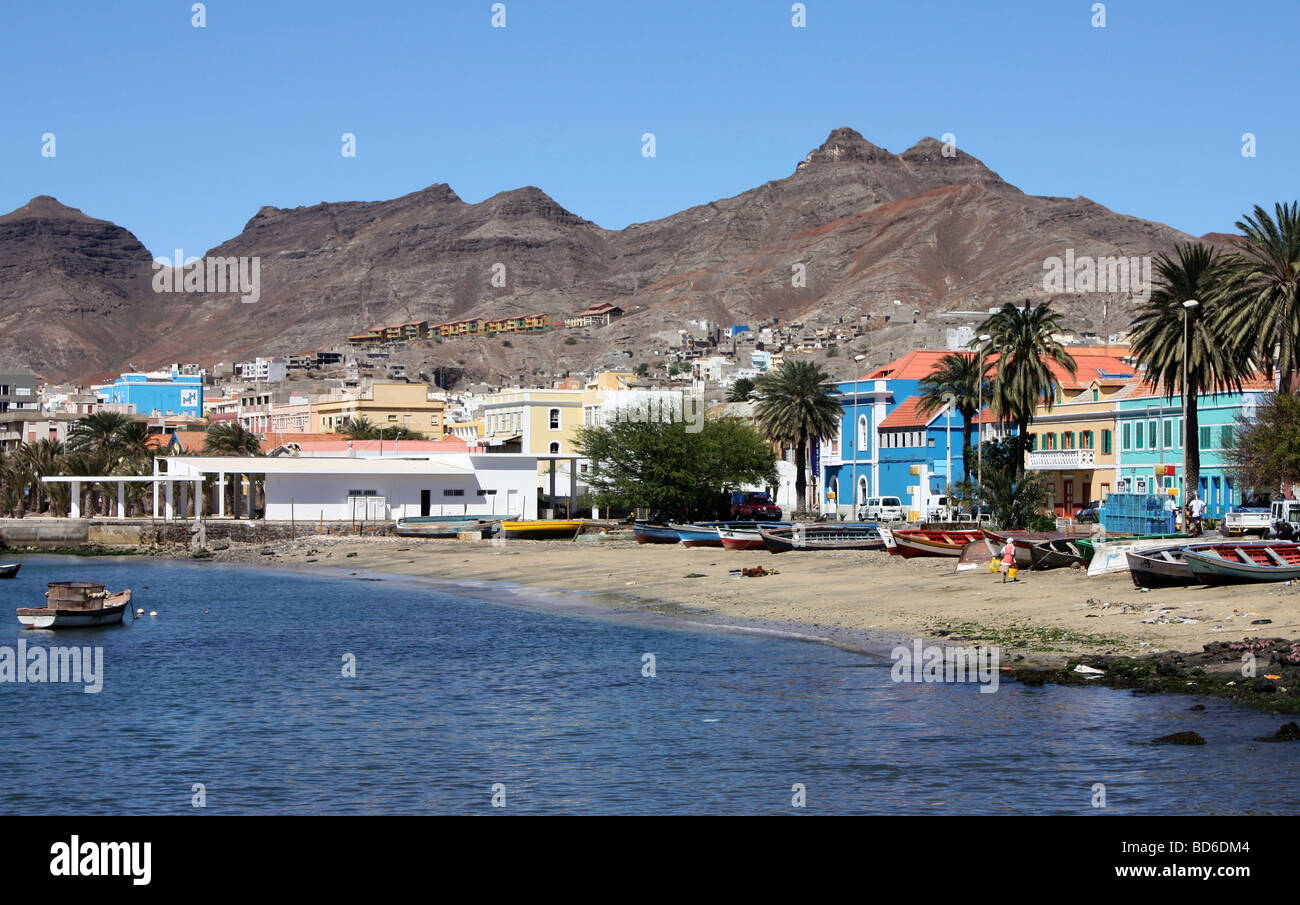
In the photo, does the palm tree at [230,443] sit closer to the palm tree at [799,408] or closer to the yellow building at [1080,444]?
the palm tree at [799,408]

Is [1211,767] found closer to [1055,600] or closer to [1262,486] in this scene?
[1055,600]

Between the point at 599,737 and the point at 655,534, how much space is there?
165ft

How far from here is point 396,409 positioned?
542ft

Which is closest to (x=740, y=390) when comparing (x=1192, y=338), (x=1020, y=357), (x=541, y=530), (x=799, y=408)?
(x=799, y=408)

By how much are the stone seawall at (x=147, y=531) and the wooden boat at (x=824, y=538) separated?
121ft

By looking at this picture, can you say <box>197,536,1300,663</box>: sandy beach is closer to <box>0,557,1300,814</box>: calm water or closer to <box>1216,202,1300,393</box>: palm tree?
<box>0,557,1300,814</box>: calm water

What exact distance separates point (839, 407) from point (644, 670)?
61.3 metres

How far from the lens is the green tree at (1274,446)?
5566 centimetres

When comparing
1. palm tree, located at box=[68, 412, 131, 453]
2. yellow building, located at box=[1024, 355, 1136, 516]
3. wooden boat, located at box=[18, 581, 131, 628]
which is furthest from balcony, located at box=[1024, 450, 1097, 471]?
palm tree, located at box=[68, 412, 131, 453]

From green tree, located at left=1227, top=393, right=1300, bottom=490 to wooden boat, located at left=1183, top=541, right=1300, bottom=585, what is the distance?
22058mm

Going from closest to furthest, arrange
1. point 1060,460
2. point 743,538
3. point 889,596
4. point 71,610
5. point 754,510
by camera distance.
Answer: point 889,596 < point 71,610 < point 743,538 < point 1060,460 < point 754,510

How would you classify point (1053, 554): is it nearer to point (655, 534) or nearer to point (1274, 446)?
point (1274, 446)
